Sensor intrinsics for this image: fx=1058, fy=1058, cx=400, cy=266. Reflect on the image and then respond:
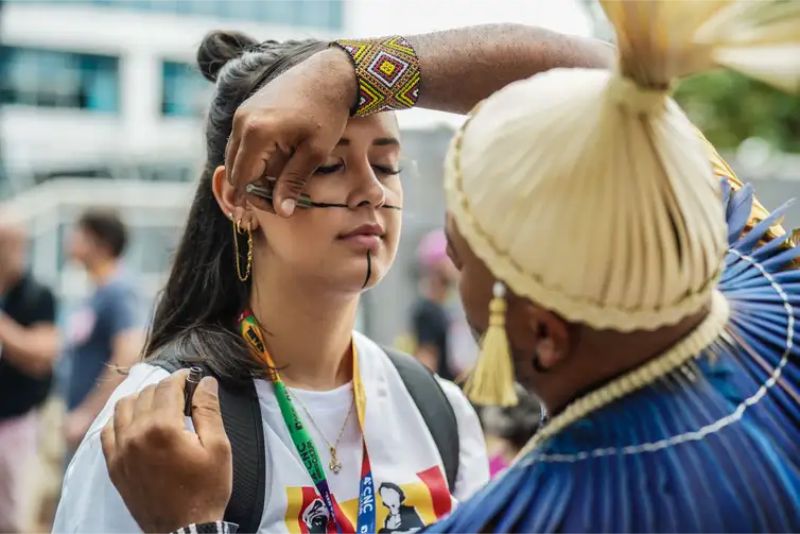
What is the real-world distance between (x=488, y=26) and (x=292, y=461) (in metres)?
0.94

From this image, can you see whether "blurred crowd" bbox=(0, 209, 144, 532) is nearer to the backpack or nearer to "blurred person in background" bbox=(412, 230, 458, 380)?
"blurred person in background" bbox=(412, 230, 458, 380)

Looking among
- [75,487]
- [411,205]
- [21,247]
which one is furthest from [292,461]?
[411,205]

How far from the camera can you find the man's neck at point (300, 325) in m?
2.29

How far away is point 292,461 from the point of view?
210cm

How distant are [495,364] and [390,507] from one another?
882mm

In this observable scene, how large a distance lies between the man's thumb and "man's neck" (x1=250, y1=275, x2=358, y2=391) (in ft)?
1.55

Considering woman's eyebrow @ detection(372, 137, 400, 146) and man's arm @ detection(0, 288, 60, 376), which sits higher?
woman's eyebrow @ detection(372, 137, 400, 146)

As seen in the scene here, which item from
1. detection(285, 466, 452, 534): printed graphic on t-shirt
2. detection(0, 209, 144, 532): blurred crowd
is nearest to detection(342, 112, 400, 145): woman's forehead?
detection(285, 466, 452, 534): printed graphic on t-shirt

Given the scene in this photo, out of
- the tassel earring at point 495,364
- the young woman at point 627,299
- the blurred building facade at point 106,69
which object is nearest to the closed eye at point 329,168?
the young woman at point 627,299

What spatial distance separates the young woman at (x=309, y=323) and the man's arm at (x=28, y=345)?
11.3 feet

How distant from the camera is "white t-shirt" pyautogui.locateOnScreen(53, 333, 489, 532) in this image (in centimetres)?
192

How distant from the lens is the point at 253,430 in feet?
6.73

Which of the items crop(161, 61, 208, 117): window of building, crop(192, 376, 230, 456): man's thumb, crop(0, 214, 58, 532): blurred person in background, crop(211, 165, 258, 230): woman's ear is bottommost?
crop(0, 214, 58, 532): blurred person in background

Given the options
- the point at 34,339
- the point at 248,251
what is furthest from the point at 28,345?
the point at 248,251
